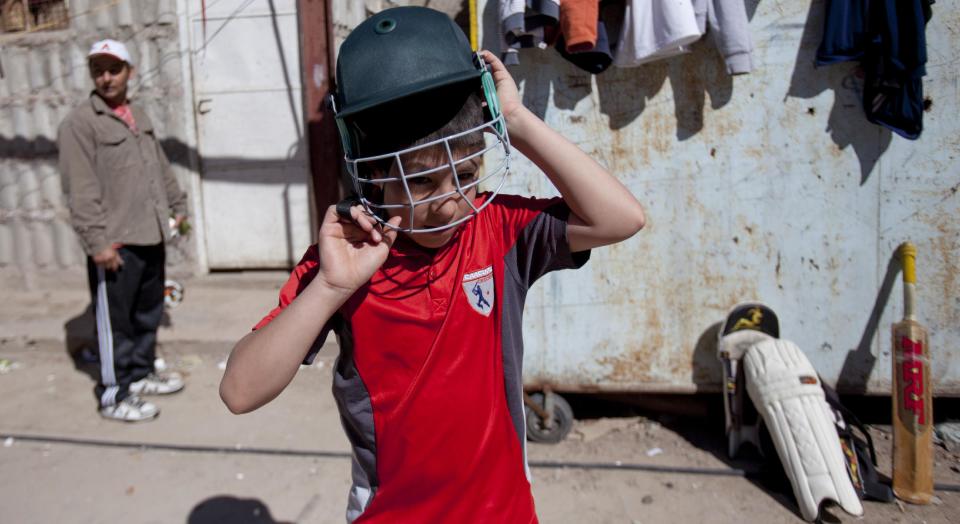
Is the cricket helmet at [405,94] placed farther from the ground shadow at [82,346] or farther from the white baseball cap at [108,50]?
the ground shadow at [82,346]

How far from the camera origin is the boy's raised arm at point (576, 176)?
1556 millimetres

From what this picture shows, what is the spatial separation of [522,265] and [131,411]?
335 centimetres

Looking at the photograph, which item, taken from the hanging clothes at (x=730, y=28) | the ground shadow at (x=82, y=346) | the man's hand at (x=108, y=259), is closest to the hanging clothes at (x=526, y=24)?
the hanging clothes at (x=730, y=28)

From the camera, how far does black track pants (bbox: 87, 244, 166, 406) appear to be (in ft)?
13.9

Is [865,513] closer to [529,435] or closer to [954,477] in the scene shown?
[954,477]

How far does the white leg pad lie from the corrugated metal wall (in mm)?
4624

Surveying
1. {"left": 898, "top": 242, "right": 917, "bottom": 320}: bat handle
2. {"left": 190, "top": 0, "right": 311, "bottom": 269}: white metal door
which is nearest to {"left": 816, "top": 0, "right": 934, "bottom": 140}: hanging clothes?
{"left": 898, "top": 242, "right": 917, "bottom": 320}: bat handle

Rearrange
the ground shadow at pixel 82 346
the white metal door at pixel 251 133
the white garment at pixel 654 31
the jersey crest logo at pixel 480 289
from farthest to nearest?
the white metal door at pixel 251 133 < the ground shadow at pixel 82 346 < the white garment at pixel 654 31 < the jersey crest logo at pixel 480 289

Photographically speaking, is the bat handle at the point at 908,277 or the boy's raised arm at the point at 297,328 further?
the bat handle at the point at 908,277

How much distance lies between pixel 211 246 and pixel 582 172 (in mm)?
5128

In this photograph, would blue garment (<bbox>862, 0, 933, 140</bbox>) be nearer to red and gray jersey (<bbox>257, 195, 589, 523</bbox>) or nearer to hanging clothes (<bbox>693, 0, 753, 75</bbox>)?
hanging clothes (<bbox>693, 0, 753, 75</bbox>)

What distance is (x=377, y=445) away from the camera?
1603 millimetres

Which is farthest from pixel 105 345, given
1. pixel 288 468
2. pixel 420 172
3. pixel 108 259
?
pixel 420 172

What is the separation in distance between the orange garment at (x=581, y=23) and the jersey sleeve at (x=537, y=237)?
1.56 metres
